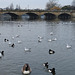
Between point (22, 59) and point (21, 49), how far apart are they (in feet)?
17.7

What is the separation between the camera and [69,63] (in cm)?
2239

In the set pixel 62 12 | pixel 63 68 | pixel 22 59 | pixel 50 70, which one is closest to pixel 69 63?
pixel 63 68

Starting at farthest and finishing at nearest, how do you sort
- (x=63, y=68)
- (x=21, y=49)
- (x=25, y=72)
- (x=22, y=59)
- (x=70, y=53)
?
(x=21, y=49)
(x=70, y=53)
(x=22, y=59)
(x=63, y=68)
(x=25, y=72)

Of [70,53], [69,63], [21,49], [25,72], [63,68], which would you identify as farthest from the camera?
[21,49]

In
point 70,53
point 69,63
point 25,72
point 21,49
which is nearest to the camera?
point 25,72

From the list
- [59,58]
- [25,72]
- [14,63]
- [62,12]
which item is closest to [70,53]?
[59,58]

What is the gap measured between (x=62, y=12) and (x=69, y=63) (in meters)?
103

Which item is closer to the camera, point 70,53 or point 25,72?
point 25,72

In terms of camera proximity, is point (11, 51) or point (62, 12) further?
point (62, 12)

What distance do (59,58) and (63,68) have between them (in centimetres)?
351

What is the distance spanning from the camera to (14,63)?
22469mm

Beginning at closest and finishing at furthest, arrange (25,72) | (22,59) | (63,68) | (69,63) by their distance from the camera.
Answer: (25,72)
(63,68)
(69,63)
(22,59)

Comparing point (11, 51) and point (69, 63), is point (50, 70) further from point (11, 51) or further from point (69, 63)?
point (11, 51)

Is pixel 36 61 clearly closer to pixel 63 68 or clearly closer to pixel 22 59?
pixel 22 59
